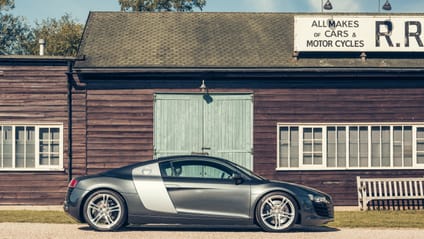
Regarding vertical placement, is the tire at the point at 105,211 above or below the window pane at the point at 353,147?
below

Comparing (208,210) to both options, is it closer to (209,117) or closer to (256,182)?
(256,182)

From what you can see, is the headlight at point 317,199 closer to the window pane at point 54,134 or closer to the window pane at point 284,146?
the window pane at point 284,146

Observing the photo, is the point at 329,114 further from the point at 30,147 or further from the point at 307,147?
the point at 30,147

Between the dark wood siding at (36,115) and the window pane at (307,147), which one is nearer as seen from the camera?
the dark wood siding at (36,115)

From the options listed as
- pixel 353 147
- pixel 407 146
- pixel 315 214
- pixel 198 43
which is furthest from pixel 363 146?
pixel 315 214

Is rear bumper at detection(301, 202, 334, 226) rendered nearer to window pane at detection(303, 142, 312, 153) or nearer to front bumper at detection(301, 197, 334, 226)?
front bumper at detection(301, 197, 334, 226)

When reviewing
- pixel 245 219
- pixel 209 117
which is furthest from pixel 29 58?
pixel 245 219

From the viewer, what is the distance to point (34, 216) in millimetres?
18297

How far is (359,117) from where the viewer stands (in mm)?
22203

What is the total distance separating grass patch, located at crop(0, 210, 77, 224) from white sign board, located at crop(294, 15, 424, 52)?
773cm

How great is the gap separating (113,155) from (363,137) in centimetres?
623

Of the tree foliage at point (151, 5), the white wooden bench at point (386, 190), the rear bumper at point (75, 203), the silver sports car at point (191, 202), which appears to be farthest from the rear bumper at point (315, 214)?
the tree foliage at point (151, 5)

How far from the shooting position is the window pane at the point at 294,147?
2206cm

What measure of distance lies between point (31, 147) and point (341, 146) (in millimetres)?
7657
